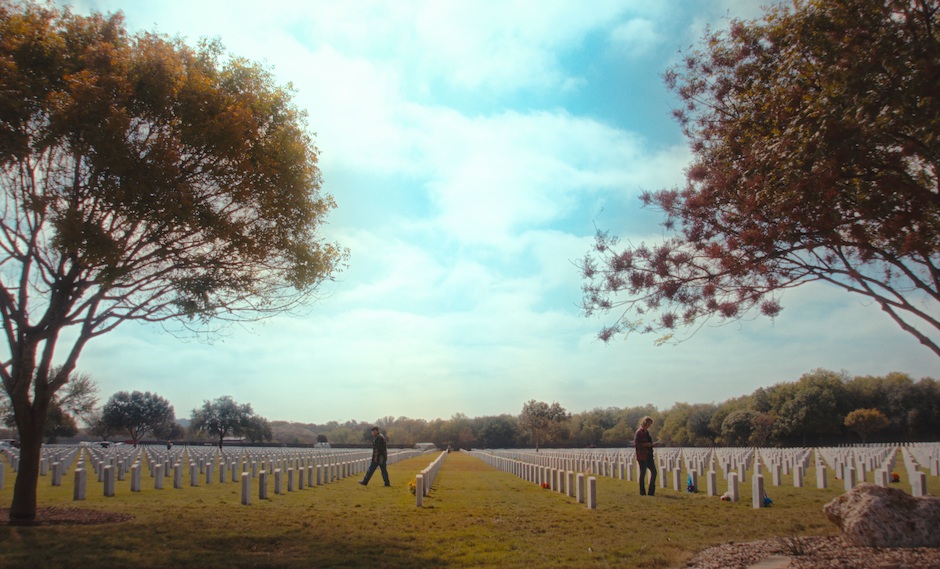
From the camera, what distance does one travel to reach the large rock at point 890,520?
7.27 meters

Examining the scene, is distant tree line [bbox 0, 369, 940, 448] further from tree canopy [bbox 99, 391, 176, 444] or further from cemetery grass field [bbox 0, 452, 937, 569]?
cemetery grass field [bbox 0, 452, 937, 569]

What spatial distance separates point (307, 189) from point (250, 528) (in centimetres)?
644

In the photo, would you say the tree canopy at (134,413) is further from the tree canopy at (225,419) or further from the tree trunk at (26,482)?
the tree trunk at (26,482)

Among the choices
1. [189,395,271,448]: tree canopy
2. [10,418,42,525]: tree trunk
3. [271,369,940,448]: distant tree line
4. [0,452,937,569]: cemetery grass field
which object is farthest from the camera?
[189,395,271,448]: tree canopy

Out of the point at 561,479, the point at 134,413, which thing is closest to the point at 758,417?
the point at 561,479

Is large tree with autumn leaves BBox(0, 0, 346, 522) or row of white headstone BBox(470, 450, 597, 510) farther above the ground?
large tree with autumn leaves BBox(0, 0, 346, 522)

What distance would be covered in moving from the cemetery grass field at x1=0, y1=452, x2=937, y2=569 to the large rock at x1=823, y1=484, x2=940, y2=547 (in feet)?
6.01

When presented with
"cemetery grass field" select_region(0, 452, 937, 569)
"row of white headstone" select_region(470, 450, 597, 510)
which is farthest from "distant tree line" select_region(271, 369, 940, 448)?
"cemetery grass field" select_region(0, 452, 937, 569)

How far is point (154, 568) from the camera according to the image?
7.20 m

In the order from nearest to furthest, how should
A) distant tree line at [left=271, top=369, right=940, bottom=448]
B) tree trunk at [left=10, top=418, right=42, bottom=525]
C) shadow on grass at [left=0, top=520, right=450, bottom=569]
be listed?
shadow on grass at [left=0, top=520, right=450, bottom=569], tree trunk at [left=10, top=418, right=42, bottom=525], distant tree line at [left=271, top=369, right=940, bottom=448]

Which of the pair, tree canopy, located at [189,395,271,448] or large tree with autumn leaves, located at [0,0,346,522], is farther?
tree canopy, located at [189,395,271,448]

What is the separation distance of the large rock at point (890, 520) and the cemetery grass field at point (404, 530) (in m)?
1.83

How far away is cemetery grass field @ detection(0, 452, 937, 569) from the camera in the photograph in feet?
25.8

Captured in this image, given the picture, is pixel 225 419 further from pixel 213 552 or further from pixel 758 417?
pixel 213 552
